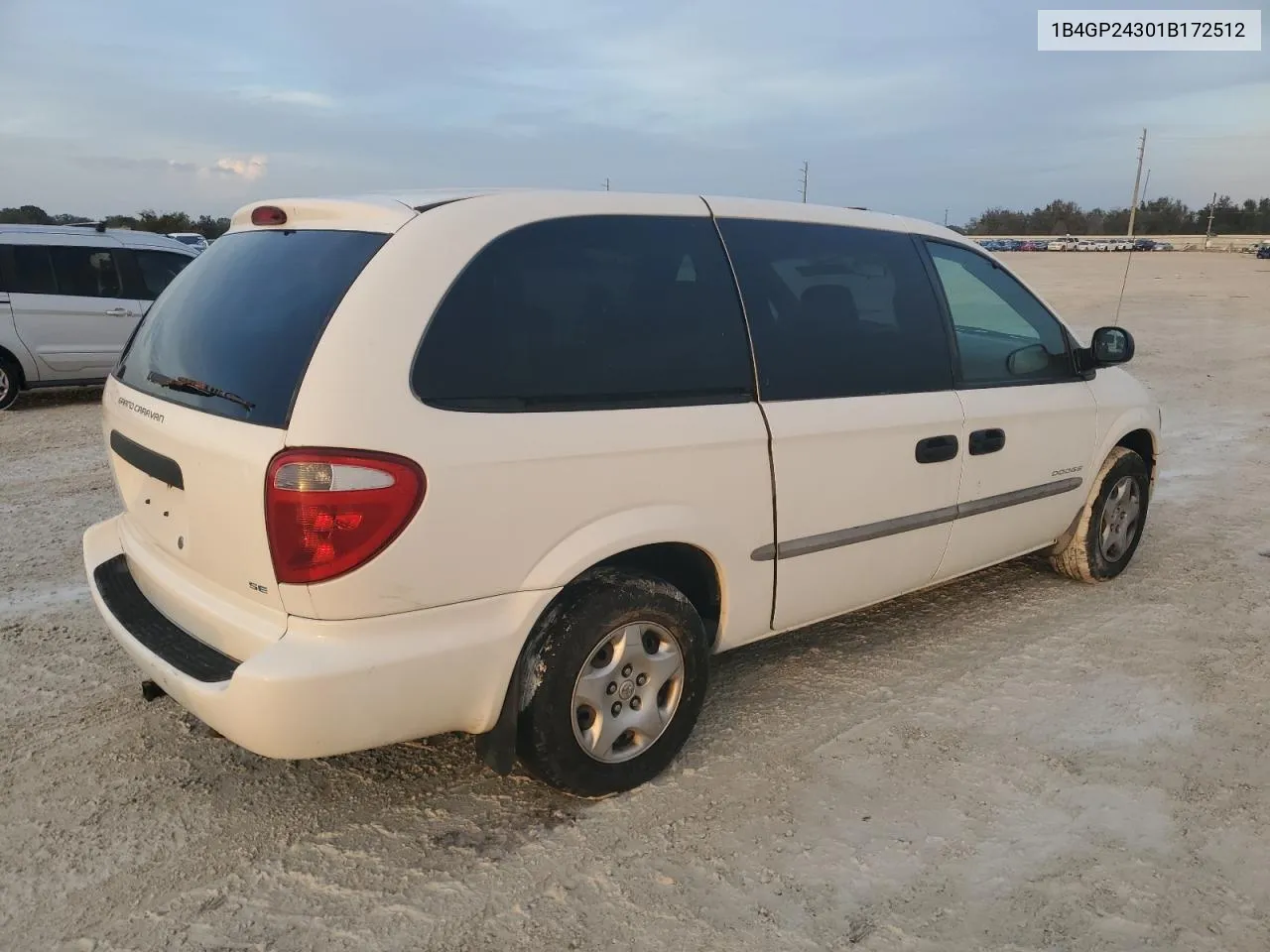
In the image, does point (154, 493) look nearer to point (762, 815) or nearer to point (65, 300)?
point (762, 815)

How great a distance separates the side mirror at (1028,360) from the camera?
3920mm

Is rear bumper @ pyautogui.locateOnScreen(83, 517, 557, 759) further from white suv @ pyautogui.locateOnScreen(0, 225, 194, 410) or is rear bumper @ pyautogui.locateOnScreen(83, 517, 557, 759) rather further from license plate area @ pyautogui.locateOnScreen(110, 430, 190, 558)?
white suv @ pyautogui.locateOnScreen(0, 225, 194, 410)

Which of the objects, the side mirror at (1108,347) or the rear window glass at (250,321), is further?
the side mirror at (1108,347)

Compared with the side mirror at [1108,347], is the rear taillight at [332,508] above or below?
below

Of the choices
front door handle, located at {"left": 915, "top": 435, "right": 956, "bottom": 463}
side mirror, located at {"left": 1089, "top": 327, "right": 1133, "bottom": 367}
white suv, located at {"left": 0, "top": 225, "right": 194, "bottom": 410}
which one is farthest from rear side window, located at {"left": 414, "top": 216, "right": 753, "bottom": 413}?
white suv, located at {"left": 0, "top": 225, "right": 194, "bottom": 410}

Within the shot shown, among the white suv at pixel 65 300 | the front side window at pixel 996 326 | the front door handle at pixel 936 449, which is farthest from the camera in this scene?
the white suv at pixel 65 300

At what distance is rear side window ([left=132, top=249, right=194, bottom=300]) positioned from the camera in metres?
10.1

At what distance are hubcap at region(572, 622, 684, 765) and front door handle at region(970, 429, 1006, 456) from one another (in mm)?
1558

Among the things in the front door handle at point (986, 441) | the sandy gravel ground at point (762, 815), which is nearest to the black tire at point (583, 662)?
the sandy gravel ground at point (762, 815)

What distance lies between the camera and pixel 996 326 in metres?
4.03

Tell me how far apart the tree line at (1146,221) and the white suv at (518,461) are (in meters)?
74.9

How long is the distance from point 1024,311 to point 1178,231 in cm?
9033

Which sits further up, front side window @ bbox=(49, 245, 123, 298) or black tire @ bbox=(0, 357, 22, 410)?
front side window @ bbox=(49, 245, 123, 298)

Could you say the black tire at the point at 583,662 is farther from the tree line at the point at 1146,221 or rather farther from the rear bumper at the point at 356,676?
the tree line at the point at 1146,221
